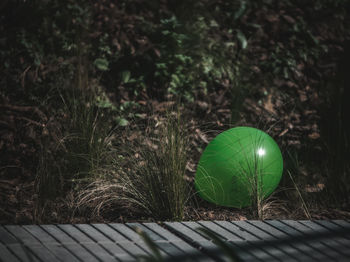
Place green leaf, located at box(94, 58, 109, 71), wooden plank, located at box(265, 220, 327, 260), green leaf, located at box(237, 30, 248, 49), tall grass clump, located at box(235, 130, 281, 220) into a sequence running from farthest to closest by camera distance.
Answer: green leaf, located at box(237, 30, 248, 49), green leaf, located at box(94, 58, 109, 71), tall grass clump, located at box(235, 130, 281, 220), wooden plank, located at box(265, 220, 327, 260)

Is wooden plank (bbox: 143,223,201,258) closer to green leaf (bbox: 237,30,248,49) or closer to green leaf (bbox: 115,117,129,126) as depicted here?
green leaf (bbox: 115,117,129,126)

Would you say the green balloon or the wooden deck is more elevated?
the green balloon

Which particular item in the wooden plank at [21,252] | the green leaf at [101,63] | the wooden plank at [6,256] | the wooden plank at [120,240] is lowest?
the wooden plank at [120,240]

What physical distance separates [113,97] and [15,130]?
4.05ft

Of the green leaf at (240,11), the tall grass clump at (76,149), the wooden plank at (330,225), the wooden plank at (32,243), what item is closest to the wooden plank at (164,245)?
the wooden plank at (32,243)

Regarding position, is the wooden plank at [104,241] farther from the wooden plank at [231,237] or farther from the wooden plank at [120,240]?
the wooden plank at [231,237]

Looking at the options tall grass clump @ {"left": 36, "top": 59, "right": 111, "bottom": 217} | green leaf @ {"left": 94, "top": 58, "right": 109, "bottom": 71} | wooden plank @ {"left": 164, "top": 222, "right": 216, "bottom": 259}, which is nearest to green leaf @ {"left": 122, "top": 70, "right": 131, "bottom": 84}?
green leaf @ {"left": 94, "top": 58, "right": 109, "bottom": 71}

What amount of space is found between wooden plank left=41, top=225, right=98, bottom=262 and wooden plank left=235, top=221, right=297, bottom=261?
3.31 ft

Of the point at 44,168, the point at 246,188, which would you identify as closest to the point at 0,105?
the point at 44,168

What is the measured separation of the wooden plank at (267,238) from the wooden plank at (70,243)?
3.31 ft

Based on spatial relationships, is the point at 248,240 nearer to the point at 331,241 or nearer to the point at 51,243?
the point at 331,241

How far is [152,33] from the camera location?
5.89m

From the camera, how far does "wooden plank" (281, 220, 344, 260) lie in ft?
9.54

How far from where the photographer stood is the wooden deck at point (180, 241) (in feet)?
8.93
